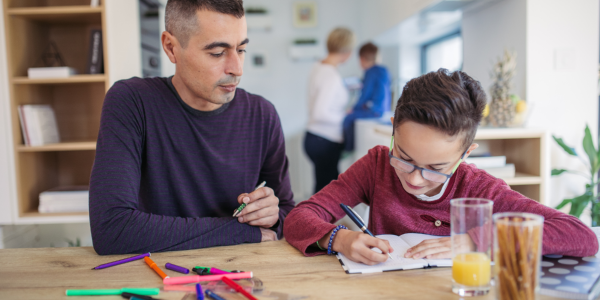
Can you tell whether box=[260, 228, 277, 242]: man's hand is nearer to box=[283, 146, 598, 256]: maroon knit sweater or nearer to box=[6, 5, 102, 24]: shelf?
box=[283, 146, 598, 256]: maroon knit sweater

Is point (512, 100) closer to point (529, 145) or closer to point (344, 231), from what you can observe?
point (529, 145)

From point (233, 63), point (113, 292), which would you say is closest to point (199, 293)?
point (113, 292)

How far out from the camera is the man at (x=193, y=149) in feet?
3.73

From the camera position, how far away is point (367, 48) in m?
3.78

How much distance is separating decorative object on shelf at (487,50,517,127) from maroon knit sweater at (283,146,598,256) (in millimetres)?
1155

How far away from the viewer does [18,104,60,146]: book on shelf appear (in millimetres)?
2221

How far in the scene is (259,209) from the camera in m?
1.23

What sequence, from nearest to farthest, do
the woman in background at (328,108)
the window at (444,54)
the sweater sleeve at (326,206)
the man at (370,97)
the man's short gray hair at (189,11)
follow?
the sweater sleeve at (326,206)
the man's short gray hair at (189,11)
the woman in background at (328,108)
the man at (370,97)
the window at (444,54)

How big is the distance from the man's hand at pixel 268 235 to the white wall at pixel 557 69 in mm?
1626

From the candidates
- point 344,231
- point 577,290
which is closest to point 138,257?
point 344,231

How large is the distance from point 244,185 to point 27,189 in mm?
1516

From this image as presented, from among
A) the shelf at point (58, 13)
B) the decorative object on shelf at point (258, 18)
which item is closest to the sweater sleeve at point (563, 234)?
the shelf at point (58, 13)

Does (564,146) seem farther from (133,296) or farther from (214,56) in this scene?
(133,296)

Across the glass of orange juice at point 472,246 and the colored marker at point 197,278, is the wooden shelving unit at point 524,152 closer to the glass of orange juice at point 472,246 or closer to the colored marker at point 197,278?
the glass of orange juice at point 472,246
